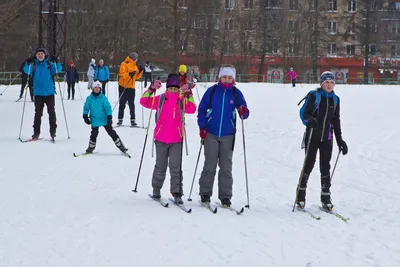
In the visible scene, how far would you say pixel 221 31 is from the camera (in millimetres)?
59094

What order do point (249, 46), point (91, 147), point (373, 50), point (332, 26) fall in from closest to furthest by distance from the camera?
point (91, 147)
point (249, 46)
point (373, 50)
point (332, 26)

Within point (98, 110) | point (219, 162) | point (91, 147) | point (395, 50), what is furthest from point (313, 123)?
point (395, 50)

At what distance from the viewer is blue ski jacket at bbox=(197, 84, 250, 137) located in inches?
Answer: 273

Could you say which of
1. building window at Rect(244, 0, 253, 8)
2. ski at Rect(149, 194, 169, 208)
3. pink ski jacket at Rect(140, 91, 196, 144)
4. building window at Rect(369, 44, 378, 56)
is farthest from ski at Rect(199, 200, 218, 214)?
building window at Rect(369, 44, 378, 56)

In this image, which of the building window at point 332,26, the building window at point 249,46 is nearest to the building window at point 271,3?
the building window at point 249,46

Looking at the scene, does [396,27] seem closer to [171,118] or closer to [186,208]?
[171,118]

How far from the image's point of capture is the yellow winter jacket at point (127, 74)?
48.0 ft

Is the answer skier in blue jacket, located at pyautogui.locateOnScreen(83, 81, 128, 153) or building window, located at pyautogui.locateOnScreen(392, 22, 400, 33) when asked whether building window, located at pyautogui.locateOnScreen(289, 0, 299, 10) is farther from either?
skier in blue jacket, located at pyautogui.locateOnScreen(83, 81, 128, 153)

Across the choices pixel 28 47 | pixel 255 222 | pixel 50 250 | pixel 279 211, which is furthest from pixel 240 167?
pixel 28 47

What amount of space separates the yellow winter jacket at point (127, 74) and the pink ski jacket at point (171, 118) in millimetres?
7409

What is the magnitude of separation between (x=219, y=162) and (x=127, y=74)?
313 inches

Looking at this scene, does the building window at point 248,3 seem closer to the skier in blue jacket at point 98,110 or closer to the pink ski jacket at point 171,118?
the skier in blue jacket at point 98,110

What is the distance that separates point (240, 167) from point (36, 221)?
4991mm

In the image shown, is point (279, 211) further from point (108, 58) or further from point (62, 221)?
point (108, 58)
